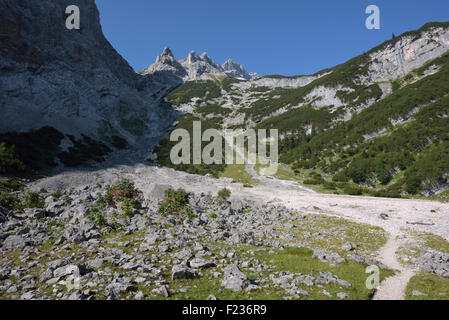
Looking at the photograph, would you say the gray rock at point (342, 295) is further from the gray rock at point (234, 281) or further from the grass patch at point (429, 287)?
the gray rock at point (234, 281)

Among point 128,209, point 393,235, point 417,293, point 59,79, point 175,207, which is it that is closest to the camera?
point 417,293

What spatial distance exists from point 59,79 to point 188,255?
132679 millimetres

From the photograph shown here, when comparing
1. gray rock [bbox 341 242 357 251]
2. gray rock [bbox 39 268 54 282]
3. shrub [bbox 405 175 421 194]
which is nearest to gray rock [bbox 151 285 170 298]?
gray rock [bbox 39 268 54 282]

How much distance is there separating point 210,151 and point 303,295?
93375 millimetres

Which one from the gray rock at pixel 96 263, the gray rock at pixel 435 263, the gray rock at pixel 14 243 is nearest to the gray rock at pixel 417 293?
the gray rock at pixel 435 263

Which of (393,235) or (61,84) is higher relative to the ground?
(61,84)

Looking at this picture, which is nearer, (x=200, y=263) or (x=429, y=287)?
(x=429, y=287)

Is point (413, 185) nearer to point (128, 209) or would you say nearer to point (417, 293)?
point (417, 293)

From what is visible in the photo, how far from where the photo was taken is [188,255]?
1473 cm

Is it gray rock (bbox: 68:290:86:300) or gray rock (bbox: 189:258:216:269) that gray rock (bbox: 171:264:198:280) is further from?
gray rock (bbox: 68:290:86:300)

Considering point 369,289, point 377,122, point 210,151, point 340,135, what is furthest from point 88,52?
point 369,289

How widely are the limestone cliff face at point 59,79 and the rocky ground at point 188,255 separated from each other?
78667mm

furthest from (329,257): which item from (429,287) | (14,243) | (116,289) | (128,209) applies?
(14,243)

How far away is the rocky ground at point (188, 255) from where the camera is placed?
10828mm
